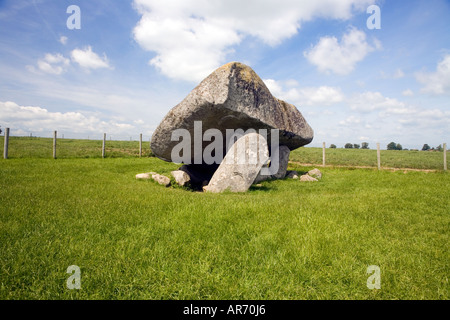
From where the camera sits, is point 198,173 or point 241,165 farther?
point 198,173

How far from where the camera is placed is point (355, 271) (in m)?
3.02

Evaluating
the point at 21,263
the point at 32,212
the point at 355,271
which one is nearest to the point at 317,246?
the point at 355,271

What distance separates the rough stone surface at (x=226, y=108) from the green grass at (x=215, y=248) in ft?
11.5

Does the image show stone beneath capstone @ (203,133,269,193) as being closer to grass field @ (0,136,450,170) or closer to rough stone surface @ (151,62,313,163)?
rough stone surface @ (151,62,313,163)

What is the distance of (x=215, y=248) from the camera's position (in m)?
3.53

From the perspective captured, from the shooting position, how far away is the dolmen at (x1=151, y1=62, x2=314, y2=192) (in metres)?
8.22

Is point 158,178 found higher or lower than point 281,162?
lower

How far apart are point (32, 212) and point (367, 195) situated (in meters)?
8.69

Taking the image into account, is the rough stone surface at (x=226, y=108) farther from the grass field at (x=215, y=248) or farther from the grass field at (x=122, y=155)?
the grass field at (x=122, y=155)

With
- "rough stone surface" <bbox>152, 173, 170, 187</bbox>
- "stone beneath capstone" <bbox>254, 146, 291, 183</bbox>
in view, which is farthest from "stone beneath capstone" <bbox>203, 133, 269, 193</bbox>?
"stone beneath capstone" <bbox>254, 146, 291, 183</bbox>

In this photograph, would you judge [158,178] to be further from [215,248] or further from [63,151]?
[63,151]

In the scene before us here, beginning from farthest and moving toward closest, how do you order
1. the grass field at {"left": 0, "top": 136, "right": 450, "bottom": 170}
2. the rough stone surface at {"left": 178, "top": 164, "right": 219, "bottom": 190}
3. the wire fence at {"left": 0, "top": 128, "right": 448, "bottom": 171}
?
the grass field at {"left": 0, "top": 136, "right": 450, "bottom": 170}, the wire fence at {"left": 0, "top": 128, "right": 448, "bottom": 171}, the rough stone surface at {"left": 178, "top": 164, "right": 219, "bottom": 190}

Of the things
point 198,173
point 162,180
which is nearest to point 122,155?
point 198,173
